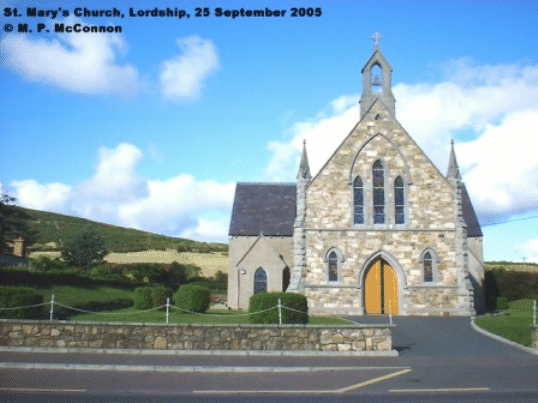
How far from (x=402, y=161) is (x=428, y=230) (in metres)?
4.24

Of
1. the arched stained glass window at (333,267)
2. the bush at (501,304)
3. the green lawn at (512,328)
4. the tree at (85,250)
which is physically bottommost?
the green lawn at (512,328)

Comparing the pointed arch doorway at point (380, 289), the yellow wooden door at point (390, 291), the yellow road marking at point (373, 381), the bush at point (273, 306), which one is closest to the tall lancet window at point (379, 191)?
the pointed arch doorway at point (380, 289)

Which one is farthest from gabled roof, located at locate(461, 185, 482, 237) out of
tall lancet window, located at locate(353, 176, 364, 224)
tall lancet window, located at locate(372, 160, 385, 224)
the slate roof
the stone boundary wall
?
the stone boundary wall

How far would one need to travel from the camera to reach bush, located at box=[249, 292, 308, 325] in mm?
18359

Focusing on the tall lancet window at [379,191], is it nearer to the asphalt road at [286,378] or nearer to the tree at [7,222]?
the asphalt road at [286,378]

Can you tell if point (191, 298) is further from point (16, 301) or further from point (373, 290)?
point (373, 290)

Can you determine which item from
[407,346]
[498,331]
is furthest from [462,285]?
[407,346]

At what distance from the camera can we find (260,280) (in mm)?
34625

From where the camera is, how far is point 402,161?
1211 inches

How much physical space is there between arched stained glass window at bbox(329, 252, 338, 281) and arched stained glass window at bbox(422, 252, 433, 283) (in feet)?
16.1

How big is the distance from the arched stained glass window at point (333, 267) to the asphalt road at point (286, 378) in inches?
471

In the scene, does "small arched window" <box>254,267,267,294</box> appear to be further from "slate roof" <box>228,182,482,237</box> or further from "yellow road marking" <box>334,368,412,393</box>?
"yellow road marking" <box>334,368,412,393</box>

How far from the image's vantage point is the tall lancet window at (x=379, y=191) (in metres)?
30.5

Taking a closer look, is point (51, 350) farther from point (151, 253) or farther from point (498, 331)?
point (151, 253)
